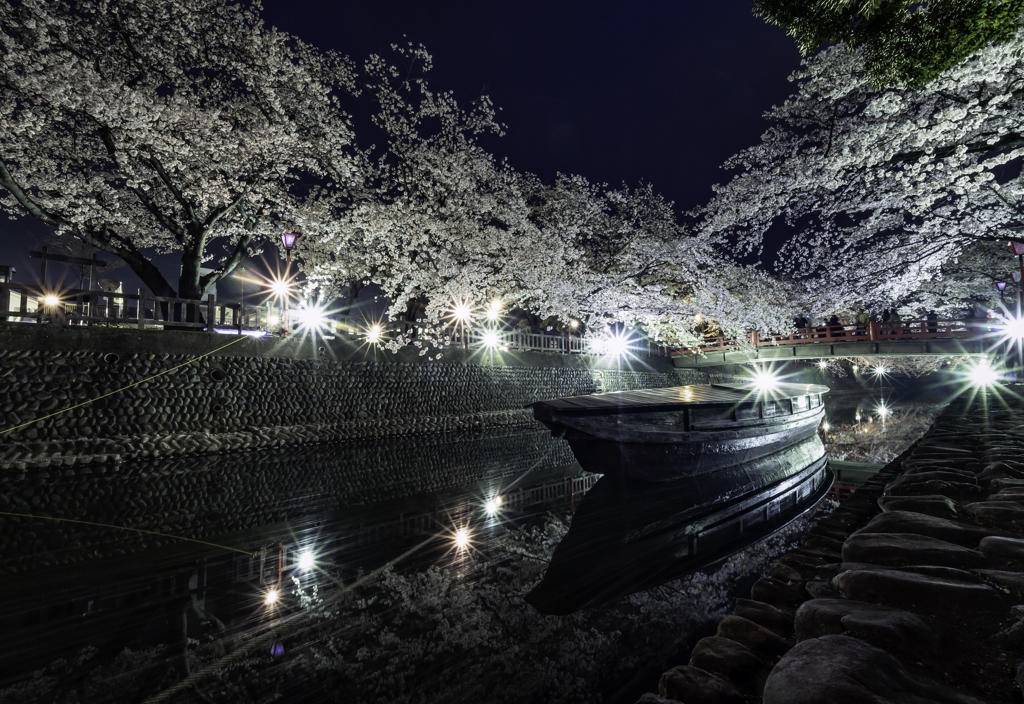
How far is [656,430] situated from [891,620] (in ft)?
18.1

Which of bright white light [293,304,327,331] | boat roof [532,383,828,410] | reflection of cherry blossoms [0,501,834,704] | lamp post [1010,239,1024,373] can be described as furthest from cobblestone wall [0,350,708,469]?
lamp post [1010,239,1024,373]

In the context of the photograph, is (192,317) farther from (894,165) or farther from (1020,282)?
(1020,282)

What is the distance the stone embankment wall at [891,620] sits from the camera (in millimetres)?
1803

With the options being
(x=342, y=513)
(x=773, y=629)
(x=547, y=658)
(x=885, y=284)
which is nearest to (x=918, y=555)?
(x=773, y=629)

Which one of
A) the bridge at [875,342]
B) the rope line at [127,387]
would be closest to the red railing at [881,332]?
the bridge at [875,342]

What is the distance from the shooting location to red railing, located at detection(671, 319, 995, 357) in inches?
733

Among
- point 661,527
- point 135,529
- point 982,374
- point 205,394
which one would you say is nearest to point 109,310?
point 205,394

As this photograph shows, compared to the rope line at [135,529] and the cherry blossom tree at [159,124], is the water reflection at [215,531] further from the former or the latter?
the cherry blossom tree at [159,124]

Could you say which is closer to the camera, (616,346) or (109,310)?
(109,310)

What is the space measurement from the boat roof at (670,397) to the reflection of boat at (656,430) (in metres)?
0.02

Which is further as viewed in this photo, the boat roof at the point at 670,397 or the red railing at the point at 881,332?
the red railing at the point at 881,332

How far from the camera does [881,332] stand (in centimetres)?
2072

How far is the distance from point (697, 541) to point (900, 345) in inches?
867

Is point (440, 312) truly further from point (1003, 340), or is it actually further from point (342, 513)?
point (1003, 340)
